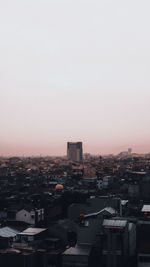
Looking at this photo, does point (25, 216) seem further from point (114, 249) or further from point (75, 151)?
point (75, 151)

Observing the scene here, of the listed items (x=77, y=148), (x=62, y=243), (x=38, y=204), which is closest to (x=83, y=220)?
(x=62, y=243)

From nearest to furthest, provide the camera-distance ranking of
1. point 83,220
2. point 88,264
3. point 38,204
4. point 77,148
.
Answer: point 88,264 → point 83,220 → point 38,204 → point 77,148

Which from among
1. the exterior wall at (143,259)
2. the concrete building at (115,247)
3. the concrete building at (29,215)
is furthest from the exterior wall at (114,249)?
the concrete building at (29,215)

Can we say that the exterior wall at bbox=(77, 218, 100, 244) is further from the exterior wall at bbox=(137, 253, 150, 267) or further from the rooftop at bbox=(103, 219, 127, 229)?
the exterior wall at bbox=(137, 253, 150, 267)

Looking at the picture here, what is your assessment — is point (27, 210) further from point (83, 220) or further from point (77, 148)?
point (77, 148)

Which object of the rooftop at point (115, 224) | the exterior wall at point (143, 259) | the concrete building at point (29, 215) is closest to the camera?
the exterior wall at point (143, 259)

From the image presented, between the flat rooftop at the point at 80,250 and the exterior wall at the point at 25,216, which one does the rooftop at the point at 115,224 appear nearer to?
the flat rooftop at the point at 80,250

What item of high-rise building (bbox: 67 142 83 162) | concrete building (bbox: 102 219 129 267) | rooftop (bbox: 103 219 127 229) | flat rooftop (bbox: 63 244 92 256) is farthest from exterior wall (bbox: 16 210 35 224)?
high-rise building (bbox: 67 142 83 162)

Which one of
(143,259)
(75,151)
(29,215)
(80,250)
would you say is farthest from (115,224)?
(75,151)
